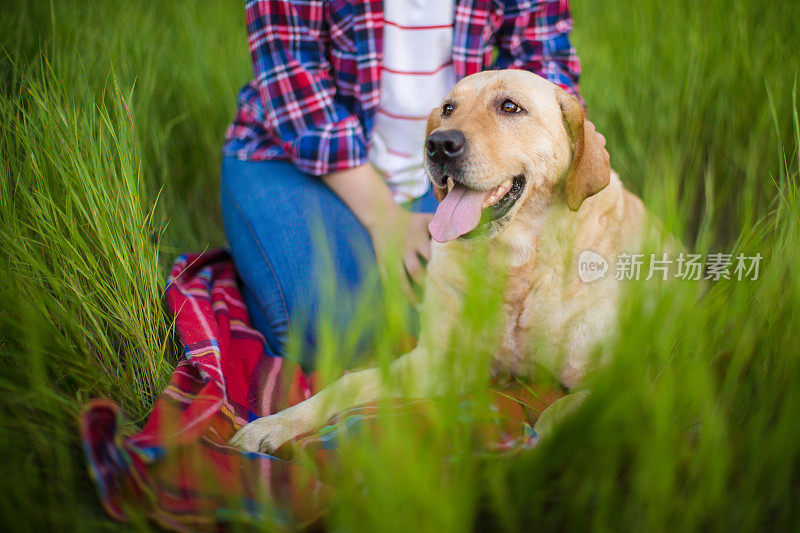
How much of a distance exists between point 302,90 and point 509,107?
0.86 m

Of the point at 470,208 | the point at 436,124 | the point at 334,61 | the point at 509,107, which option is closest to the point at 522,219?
the point at 470,208

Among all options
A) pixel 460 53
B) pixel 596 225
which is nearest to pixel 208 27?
pixel 460 53

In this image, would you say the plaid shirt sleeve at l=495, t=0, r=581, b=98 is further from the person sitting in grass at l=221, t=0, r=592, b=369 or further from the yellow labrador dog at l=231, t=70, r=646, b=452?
the yellow labrador dog at l=231, t=70, r=646, b=452

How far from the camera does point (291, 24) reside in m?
1.93

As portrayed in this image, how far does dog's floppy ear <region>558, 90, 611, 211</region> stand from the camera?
144 centimetres

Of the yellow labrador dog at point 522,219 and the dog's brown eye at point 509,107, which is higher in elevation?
the dog's brown eye at point 509,107

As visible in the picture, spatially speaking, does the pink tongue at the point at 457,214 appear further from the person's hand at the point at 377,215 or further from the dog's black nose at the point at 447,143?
the person's hand at the point at 377,215

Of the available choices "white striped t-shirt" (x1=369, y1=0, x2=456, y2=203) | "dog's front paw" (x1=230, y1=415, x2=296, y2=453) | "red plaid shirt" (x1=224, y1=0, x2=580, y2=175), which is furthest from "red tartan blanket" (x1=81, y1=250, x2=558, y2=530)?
"white striped t-shirt" (x1=369, y1=0, x2=456, y2=203)

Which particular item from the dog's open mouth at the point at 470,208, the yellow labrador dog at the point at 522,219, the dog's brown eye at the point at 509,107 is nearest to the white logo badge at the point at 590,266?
the yellow labrador dog at the point at 522,219

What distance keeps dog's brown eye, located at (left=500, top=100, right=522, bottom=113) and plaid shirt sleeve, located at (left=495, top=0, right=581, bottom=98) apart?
62cm

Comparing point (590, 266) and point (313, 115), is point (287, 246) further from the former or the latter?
point (590, 266)

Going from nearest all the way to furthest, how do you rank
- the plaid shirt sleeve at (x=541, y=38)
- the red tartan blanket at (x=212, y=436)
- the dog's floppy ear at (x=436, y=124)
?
the red tartan blanket at (x=212, y=436)
the dog's floppy ear at (x=436, y=124)
the plaid shirt sleeve at (x=541, y=38)

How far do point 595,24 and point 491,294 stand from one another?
126 inches

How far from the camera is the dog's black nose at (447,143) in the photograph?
1435 millimetres
